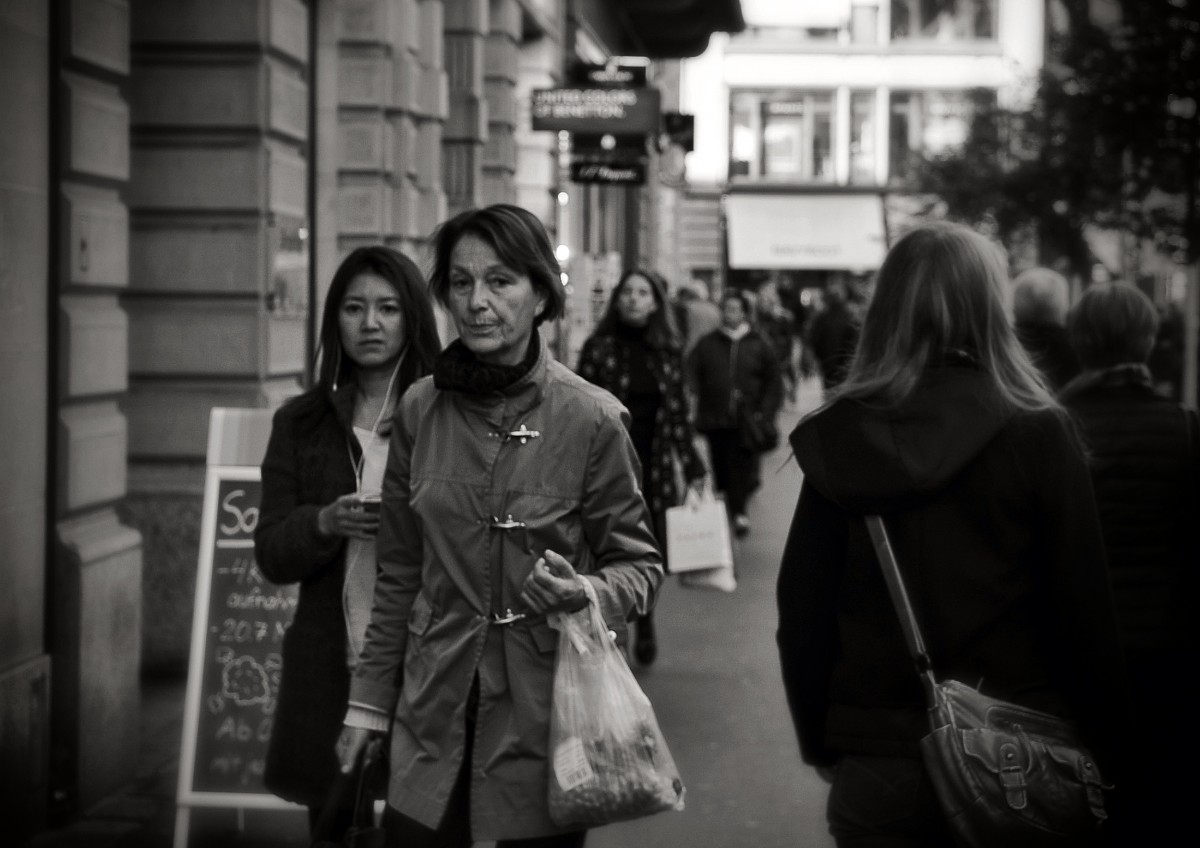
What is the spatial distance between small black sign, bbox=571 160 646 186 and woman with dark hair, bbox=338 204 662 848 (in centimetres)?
1256

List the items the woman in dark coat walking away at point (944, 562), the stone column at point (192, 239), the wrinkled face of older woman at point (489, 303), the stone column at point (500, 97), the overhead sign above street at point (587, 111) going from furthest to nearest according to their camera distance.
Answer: the stone column at point (500, 97) → the overhead sign above street at point (587, 111) → the stone column at point (192, 239) → the wrinkled face of older woman at point (489, 303) → the woman in dark coat walking away at point (944, 562)

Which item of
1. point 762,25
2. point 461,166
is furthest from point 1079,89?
point 762,25

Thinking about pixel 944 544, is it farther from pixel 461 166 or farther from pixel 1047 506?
pixel 461 166

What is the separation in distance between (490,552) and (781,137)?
53.0 meters

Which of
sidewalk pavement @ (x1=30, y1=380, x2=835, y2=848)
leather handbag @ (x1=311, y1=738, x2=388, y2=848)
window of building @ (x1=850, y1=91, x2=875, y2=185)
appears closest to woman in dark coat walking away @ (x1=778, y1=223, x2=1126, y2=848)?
leather handbag @ (x1=311, y1=738, x2=388, y2=848)

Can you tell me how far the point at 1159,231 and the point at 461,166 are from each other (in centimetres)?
981

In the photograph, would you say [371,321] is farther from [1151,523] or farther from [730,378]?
[730,378]

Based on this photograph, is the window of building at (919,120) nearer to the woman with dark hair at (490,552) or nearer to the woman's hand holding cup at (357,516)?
the woman's hand holding cup at (357,516)

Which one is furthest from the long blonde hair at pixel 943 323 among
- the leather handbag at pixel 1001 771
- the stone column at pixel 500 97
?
the stone column at pixel 500 97

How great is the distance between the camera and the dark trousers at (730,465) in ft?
45.6

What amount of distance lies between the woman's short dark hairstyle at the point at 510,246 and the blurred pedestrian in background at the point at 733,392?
33.2 feet

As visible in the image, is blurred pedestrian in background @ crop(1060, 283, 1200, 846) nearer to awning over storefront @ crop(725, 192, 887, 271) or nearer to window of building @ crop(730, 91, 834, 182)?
awning over storefront @ crop(725, 192, 887, 271)

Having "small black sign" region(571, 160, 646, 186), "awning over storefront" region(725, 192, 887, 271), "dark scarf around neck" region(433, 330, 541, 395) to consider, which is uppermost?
"awning over storefront" region(725, 192, 887, 271)

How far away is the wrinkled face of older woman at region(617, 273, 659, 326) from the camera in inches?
356
